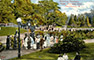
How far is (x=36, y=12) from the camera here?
660 cm

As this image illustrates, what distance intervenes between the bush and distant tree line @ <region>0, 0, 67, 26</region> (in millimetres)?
850

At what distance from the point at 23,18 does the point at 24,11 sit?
37 cm

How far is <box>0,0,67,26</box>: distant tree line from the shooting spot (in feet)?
20.5

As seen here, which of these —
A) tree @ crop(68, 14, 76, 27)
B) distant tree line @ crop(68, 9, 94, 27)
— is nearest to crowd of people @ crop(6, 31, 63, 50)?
tree @ crop(68, 14, 76, 27)

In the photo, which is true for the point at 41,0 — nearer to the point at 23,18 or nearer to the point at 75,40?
the point at 23,18

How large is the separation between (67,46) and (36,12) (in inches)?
78.5

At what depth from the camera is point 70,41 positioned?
6160 millimetres

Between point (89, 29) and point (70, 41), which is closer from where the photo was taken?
point (70, 41)

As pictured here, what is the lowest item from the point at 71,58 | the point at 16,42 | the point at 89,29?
the point at 71,58

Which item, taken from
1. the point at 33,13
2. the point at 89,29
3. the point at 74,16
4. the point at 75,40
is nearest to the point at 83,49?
the point at 75,40

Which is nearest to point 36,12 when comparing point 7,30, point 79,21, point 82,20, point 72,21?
point 7,30

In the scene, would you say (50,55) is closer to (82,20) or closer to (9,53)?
(9,53)

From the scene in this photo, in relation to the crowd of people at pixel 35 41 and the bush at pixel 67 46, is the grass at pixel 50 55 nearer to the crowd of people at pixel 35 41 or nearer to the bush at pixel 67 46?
the bush at pixel 67 46

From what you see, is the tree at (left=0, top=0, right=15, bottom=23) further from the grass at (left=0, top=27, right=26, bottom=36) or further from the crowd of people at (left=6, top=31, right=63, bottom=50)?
the crowd of people at (left=6, top=31, right=63, bottom=50)
